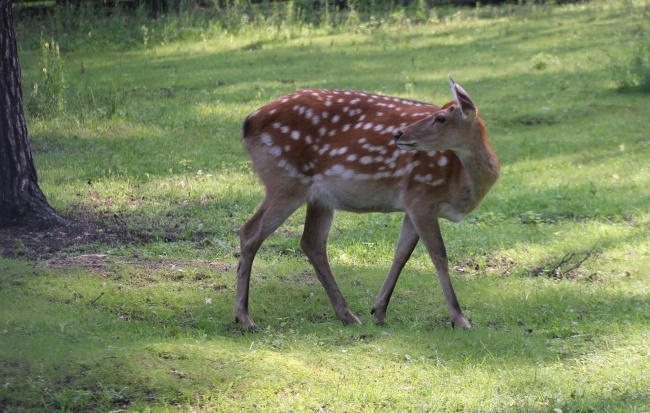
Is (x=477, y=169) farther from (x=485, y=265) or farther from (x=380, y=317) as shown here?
(x=485, y=265)

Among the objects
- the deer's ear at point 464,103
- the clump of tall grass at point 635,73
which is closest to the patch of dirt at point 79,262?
the deer's ear at point 464,103

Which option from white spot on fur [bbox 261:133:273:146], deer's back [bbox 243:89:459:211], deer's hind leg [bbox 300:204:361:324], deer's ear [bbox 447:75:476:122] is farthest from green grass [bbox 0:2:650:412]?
deer's ear [bbox 447:75:476:122]

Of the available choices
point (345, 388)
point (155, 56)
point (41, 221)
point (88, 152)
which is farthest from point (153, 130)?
point (345, 388)

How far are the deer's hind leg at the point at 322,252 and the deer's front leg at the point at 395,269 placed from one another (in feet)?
0.63

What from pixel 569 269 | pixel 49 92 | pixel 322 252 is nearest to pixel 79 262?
pixel 322 252

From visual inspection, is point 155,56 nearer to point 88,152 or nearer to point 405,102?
point 88,152

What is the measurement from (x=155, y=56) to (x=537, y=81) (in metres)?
8.12

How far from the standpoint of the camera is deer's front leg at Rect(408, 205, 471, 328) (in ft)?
17.8

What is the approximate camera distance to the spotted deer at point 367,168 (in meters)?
5.38

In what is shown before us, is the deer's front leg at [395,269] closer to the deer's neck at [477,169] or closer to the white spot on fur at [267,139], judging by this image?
the deer's neck at [477,169]

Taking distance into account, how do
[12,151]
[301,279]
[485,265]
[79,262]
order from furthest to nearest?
[485,265] < [12,151] < [301,279] < [79,262]

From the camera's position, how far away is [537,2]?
2033 centimetres

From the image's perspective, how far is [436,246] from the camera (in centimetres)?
547

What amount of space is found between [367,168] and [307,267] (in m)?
1.46
